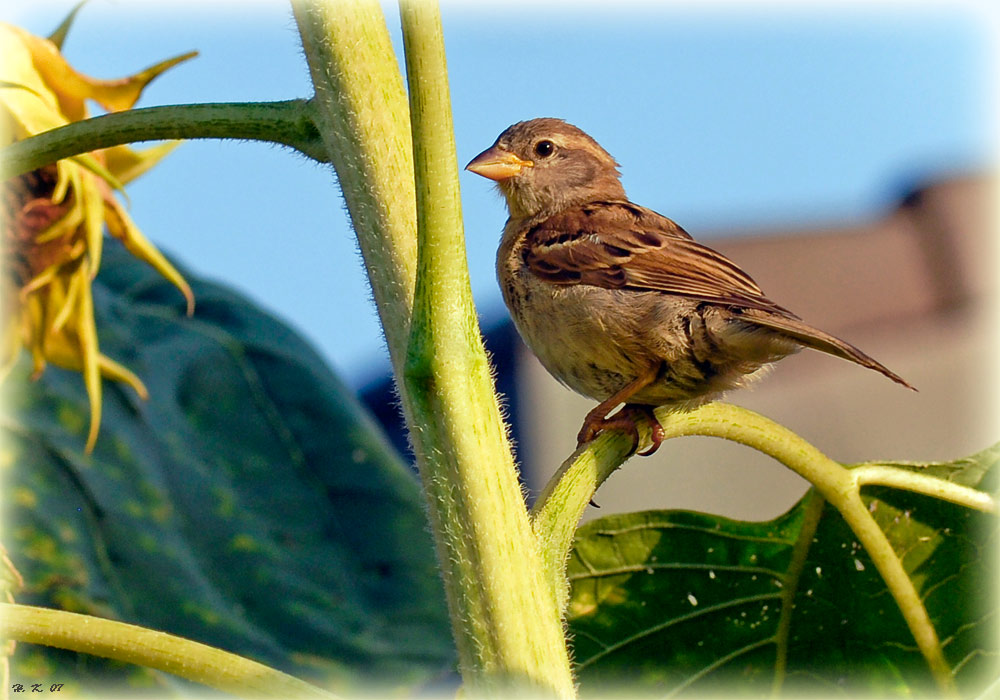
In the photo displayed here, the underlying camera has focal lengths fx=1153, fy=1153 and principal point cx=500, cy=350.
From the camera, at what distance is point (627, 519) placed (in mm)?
2182

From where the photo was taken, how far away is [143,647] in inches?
56.4

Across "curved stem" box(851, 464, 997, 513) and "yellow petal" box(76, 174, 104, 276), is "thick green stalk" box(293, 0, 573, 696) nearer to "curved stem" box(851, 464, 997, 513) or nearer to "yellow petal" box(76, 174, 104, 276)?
"curved stem" box(851, 464, 997, 513)

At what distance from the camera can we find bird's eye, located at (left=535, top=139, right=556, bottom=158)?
4.37m

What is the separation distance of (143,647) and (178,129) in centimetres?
67

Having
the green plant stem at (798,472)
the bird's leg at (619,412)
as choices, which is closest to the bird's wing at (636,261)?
the bird's leg at (619,412)

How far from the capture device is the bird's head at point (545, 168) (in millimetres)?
4230

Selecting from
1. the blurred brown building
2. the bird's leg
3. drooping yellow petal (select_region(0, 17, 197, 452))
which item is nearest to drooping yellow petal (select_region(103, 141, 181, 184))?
drooping yellow petal (select_region(0, 17, 197, 452))

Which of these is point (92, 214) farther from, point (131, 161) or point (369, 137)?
point (369, 137)

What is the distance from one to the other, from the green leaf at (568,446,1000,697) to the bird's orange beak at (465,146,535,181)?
6.91 ft

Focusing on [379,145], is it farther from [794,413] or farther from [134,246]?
[794,413]

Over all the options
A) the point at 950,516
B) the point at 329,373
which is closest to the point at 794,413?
the point at 329,373

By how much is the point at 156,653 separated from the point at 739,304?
1.96 metres

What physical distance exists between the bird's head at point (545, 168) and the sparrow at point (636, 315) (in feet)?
1.24

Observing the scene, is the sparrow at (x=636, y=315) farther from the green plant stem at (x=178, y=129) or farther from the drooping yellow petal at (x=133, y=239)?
the green plant stem at (x=178, y=129)
